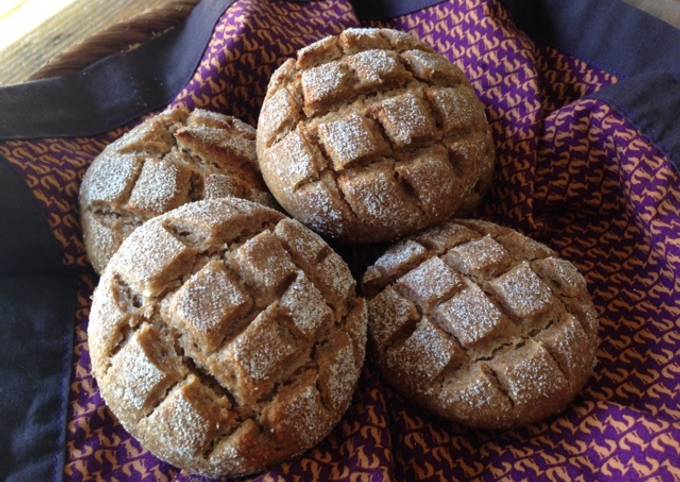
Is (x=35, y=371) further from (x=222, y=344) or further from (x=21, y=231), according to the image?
(x=222, y=344)

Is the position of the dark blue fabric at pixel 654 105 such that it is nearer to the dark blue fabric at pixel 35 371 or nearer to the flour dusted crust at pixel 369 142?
the flour dusted crust at pixel 369 142

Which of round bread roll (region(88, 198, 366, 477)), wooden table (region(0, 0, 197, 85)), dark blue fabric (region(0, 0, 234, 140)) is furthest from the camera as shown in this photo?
wooden table (region(0, 0, 197, 85))

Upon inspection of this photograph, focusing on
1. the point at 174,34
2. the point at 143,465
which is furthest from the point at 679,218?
the point at 174,34

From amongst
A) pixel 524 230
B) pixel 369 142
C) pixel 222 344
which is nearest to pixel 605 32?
pixel 524 230

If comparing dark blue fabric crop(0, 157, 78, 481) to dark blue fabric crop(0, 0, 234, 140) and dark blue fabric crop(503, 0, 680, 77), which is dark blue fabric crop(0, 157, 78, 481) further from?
dark blue fabric crop(503, 0, 680, 77)

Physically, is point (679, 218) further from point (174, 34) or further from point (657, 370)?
point (174, 34)

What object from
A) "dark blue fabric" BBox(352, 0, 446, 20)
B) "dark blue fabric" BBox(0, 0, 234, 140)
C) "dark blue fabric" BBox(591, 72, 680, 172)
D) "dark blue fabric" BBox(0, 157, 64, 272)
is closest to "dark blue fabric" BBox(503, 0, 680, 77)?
"dark blue fabric" BBox(591, 72, 680, 172)

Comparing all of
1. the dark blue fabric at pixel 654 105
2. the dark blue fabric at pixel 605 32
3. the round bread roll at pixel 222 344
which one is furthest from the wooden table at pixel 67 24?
the dark blue fabric at pixel 654 105
